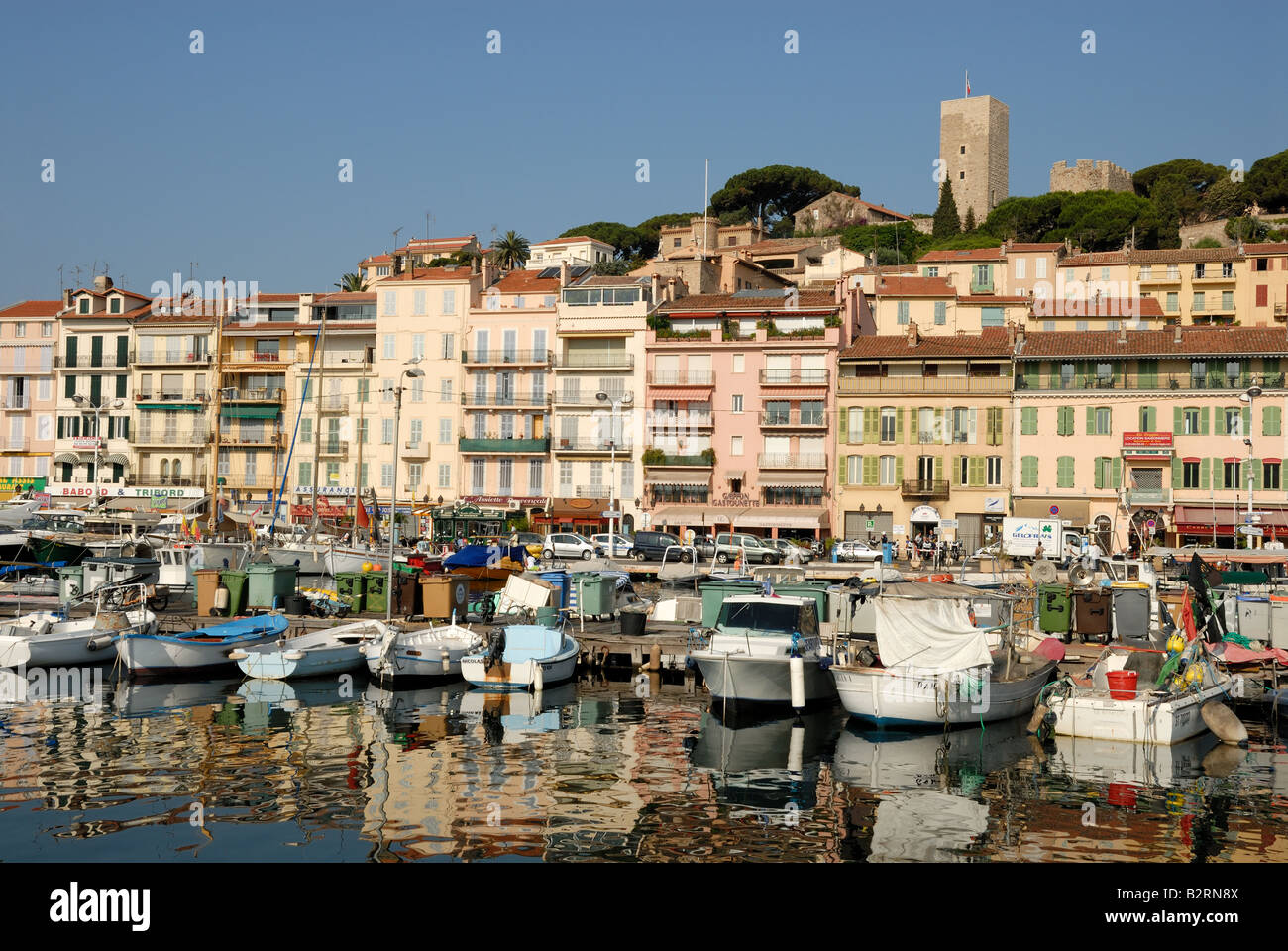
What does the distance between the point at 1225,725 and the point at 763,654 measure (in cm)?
922

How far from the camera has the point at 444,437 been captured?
71.2 meters

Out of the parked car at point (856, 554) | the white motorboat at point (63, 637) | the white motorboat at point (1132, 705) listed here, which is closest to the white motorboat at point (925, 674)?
the white motorboat at point (1132, 705)

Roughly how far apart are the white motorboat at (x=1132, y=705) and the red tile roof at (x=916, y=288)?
48507mm

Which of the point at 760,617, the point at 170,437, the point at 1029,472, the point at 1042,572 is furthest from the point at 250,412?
the point at 760,617

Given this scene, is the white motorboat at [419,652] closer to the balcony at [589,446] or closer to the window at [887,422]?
the balcony at [589,446]

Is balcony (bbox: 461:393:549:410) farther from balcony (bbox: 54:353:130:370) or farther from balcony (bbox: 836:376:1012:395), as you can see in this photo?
balcony (bbox: 54:353:130:370)

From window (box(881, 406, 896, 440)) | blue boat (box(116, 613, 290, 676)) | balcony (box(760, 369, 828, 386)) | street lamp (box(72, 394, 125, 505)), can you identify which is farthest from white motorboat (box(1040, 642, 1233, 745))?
street lamp (box(72, 394, 125, 505))

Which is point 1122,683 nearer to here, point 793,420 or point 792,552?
point 792,552

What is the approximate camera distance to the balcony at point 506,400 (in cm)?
6975

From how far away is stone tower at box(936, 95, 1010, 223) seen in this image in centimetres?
13700

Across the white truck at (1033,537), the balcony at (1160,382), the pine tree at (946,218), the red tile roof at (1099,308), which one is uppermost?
the pine tree at (946,218)

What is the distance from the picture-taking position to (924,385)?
208 ft
